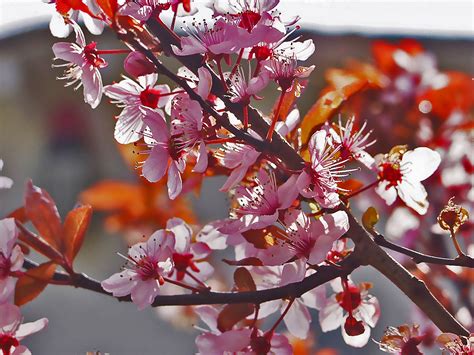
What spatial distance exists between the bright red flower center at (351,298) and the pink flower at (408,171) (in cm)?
6

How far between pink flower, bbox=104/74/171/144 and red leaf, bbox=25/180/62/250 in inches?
4.0

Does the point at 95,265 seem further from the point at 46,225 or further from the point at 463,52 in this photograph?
the point at 46,225

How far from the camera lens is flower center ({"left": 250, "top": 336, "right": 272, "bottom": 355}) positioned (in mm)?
472

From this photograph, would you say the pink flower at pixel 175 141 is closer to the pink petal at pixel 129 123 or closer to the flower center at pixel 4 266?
the pink petal at pixel 129 123

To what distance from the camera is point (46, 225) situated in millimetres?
530

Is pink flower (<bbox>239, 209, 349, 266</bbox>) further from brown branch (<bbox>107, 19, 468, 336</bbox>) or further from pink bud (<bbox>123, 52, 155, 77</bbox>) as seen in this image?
pink bud (<bbox>123, 52, 155, 77</bbox>)

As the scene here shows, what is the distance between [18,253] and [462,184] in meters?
0.56

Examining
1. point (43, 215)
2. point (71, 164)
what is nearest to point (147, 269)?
point (43, 215)

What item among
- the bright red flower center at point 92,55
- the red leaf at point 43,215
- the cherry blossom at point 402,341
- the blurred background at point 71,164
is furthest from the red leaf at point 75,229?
the blurred background at point 71,164

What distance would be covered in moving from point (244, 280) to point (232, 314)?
0.08ft

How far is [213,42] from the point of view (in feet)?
1.40

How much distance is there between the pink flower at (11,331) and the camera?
0.49m

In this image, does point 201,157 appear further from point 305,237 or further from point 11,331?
point 11,331

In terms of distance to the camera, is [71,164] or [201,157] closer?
[201,157]
